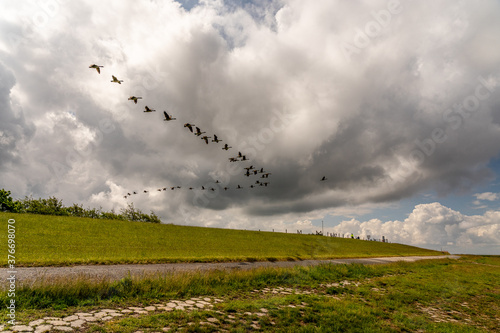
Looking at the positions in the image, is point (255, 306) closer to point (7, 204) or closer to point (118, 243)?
point (118, 243)

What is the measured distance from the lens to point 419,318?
417 inches

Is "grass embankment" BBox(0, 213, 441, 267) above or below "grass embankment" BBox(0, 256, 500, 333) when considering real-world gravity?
below

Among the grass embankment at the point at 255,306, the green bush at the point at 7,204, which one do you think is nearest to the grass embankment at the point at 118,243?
the grass embankment at the point at 255,306

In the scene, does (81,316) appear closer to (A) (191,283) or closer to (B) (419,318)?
(A) (191,283)

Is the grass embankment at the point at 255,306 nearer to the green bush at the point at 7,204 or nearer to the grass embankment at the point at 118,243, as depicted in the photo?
the grass embankment at the point at 118,243

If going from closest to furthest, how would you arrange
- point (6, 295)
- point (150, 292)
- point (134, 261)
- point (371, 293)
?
1. point (6, 295)
2. point (150, 292)
3. point (371, 293)
4. point (134, 261)

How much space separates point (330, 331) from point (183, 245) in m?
38.0

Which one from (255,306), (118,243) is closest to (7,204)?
(118,243)

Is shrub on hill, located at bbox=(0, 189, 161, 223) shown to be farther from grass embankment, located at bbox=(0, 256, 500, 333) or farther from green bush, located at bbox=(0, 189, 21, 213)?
grass embankment, located at bbox=(0, 256, 500, 333)

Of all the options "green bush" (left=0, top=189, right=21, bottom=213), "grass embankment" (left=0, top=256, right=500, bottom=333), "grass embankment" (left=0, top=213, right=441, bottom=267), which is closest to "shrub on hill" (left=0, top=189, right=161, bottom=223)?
Result: "green bush" (left=0, top=189, right=21, bottom=213)

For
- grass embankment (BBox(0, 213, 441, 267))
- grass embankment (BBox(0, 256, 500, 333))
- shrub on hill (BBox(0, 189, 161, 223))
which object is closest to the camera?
grass embankment (BBox(0, 256, 500, 333))

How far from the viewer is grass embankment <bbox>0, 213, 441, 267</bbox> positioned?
26547 mm

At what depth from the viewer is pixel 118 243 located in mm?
37406

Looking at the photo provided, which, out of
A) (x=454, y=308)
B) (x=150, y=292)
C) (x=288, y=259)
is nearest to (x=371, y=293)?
(x=454, y=308)
